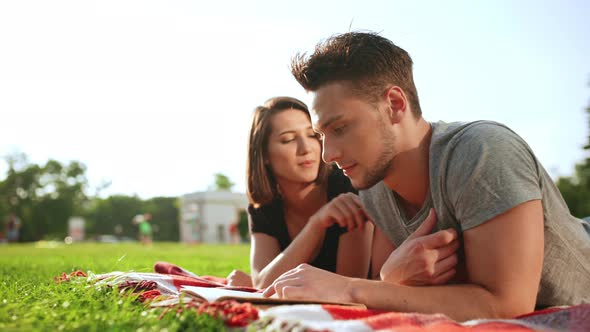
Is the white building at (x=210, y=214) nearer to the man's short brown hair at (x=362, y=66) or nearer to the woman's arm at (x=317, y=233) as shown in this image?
the woman's arm at (x=317, y=233)

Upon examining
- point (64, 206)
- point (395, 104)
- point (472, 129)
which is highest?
point (395, 104)

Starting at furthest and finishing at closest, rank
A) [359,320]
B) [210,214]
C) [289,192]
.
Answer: [210,214] < [289,192] < [359,320]

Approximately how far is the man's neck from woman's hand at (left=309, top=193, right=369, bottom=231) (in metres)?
0.61

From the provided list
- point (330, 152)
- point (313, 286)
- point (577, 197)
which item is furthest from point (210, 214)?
point (313, 286)

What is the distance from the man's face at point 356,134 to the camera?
283 cm

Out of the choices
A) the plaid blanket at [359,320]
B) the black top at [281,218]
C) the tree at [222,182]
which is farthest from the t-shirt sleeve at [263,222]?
the tree at [222,182]

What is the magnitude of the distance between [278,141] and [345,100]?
1.89 m

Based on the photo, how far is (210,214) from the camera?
5722 cm

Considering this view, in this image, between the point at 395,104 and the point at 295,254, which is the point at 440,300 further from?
the point at 295,254

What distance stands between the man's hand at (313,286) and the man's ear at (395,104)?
3.10 feet

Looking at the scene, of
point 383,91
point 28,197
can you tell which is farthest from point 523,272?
point 28,197

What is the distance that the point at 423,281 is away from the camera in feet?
8.60

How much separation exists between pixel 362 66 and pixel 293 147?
1.75 metres

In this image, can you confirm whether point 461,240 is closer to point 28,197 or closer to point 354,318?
Result: point 354,318
